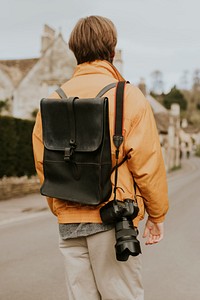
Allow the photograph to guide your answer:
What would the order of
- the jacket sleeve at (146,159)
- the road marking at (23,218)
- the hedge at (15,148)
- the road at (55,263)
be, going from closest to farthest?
the jacket sleeve at (146,159)
the road at (55,263)
the road marking at (23,218)
the hedge at (15,148)

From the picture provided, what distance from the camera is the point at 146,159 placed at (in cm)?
277

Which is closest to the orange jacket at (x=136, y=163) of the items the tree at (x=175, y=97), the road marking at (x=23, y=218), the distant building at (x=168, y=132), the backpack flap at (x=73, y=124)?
the backpack flap at (x=73, y=124)

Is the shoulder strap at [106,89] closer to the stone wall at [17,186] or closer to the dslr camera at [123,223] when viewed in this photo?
the dslr camera at [123,223]

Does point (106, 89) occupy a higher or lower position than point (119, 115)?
higher

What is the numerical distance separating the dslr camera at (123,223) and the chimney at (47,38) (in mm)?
30313

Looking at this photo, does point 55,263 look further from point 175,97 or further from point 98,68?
point 175,97

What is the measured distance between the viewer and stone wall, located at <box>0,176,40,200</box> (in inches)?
674

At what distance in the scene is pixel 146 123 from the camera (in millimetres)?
2787

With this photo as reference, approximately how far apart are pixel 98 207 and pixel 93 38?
965mm

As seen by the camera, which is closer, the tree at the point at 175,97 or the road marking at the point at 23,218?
the road marking at the point at 23,218

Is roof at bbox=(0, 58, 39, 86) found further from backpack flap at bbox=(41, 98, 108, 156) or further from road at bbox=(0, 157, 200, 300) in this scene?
backpack flap at bbox=(41, 98, 108, 156)

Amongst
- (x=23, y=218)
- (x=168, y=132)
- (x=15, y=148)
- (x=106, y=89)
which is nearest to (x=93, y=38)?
(x=106, y=89)

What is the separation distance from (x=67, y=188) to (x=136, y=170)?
389 millimetres

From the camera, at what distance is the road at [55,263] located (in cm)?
554
